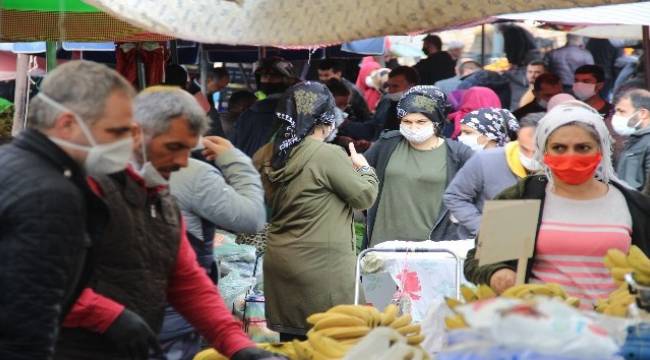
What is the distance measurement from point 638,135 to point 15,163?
21.7 feet

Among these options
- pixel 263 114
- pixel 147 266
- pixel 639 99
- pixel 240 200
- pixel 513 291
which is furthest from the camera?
pixel 263 114

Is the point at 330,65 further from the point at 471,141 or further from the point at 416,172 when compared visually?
the point at 416,172

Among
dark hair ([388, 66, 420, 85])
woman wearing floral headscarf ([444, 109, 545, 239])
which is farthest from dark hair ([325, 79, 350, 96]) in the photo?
woman wearing floral headscarf ([444, 109, 545, 239])

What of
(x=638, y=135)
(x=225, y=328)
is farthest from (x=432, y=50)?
(x=225, y=328)

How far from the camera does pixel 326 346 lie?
466cm

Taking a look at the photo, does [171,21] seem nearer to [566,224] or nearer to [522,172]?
[566,224]

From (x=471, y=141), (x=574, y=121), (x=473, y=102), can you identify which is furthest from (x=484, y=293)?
(x=473, y=102)

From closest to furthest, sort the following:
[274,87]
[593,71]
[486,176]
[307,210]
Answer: [307,210], [486,176], [274,87], [593,71]

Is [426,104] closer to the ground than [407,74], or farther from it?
farther from it

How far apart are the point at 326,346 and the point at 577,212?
1315 millimetres

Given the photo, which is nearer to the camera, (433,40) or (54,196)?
(54,196)

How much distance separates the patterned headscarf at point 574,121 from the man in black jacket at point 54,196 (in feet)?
7.19

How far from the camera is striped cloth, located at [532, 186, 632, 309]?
523 centimetres

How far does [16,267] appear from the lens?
131 inches
